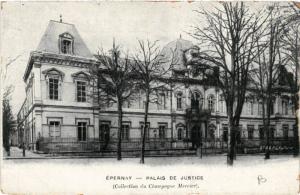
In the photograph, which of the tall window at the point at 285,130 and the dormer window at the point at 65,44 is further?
the dormer window at the point at 65,44

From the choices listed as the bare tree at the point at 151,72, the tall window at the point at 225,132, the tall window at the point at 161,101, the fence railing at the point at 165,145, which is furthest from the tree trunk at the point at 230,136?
the bare tree at the point at 151,72

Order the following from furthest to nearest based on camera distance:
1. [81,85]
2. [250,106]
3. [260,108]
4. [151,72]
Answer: [81,85] → [260,108] → [250,106] → [151,72]

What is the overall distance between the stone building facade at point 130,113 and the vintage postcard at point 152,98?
5 centimetres

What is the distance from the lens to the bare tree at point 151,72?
37.9ft

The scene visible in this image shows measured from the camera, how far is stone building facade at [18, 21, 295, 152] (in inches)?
445

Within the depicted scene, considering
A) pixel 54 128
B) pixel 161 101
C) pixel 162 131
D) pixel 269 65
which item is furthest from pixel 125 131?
pixel 269 65

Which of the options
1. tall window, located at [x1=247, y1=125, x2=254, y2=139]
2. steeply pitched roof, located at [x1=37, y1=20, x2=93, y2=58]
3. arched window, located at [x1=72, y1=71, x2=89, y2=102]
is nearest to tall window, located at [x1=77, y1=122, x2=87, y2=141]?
arched window, located at [x1=72, y1=71, x2=89, y2=102]

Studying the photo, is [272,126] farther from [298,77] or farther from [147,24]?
[147,24]

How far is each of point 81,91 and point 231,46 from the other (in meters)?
4.82

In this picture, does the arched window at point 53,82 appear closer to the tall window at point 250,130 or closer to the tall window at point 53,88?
the tall window at point 53,88

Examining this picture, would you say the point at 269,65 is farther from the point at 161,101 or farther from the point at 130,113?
the point at 130,113

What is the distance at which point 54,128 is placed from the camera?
1175cm

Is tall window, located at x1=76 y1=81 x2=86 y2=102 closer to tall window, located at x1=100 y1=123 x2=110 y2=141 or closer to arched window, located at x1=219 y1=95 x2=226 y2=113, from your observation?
tall window, located at x1=100 y1=123 x2=110 y2=141

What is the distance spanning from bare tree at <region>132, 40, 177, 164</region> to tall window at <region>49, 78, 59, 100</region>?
258cm
